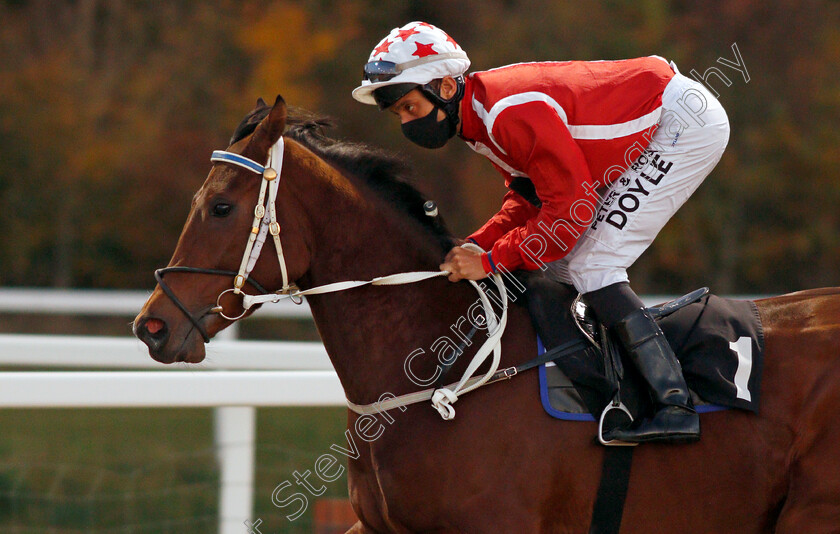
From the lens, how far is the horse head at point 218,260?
8.81ft

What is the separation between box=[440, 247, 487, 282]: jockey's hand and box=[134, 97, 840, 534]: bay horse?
60 mm

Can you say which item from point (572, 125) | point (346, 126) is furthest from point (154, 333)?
point (346, 126)

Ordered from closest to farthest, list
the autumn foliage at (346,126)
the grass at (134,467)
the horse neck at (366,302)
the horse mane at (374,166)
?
the horse neck at (366,302), the horse mane at (374,166), the grass at (134,467), the autumn foliage at (346,126)

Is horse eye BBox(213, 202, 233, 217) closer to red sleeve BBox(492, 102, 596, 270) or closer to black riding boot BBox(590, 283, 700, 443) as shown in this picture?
red sleeve BBox(492, 102, 596, 270)

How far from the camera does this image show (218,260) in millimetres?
2732

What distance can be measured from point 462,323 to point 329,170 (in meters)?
0.60

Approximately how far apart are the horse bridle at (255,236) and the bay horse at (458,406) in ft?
0.04

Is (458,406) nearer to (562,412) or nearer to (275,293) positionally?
(562,412)

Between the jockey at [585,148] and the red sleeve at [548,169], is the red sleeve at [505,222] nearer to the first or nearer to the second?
the jockey at [585,148]

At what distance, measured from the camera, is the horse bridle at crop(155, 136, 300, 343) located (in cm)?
271

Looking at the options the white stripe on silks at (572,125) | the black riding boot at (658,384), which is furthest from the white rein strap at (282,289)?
the white stripe on silks at (572,125)

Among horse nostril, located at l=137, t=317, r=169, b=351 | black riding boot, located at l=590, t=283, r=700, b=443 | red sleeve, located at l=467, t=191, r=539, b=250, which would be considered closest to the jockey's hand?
red sleeve, located at l=467, t=191, r=539, b=250

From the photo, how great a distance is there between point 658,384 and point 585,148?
708mm

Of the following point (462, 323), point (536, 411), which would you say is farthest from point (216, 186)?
point (536, 411)
